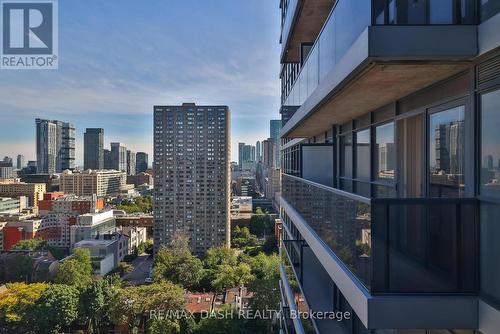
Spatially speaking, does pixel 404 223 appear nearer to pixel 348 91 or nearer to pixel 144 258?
pixel 348 91

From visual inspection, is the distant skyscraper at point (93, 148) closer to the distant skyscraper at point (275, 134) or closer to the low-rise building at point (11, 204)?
the low-rise building at point (11, 204)

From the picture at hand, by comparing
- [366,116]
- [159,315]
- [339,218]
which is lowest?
[159,315]

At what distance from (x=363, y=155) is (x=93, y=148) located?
171869 mm

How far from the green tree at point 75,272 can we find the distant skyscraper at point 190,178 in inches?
664

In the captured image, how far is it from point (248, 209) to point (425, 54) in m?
86.5

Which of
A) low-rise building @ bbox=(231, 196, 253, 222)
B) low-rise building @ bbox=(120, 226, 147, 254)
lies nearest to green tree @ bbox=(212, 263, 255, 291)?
low-rise building @ bbox=(120, 226, 147, 254)

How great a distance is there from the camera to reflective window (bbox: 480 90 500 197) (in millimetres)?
2826

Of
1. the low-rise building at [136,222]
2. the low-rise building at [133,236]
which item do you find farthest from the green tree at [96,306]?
the low-rise building at [136,222]

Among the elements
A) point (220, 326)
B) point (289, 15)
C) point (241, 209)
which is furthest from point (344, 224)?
point (241, 209)

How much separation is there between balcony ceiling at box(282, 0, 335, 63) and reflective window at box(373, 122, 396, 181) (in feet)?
11.3

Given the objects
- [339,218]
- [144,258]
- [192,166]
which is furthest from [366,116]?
[144,258]

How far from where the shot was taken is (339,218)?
4.39 m

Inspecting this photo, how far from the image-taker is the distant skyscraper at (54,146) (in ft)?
475

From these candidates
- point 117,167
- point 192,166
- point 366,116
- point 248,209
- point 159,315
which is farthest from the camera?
point 117,167
